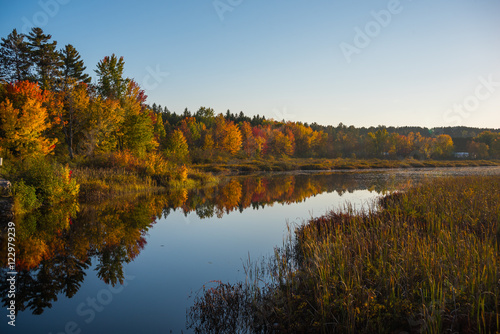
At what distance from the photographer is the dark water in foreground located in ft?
20.1

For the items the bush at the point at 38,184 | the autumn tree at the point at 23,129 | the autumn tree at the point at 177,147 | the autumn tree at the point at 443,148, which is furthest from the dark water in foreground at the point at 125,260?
the autumn tree at the point at 443,148

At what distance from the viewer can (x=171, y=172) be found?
2938cm

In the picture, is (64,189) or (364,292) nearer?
(364,292)

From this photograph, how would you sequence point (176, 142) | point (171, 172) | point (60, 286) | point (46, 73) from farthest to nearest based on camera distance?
point (176, 142) → point (46, 73) → point (171, 172) → point (60, 286)

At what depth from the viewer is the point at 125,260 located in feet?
31.1

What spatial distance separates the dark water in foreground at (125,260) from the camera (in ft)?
20.1

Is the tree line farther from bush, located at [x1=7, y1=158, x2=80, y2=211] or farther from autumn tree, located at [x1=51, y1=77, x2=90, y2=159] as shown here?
bush, located at [x1=7, y1=158, x2=80, y2=211]

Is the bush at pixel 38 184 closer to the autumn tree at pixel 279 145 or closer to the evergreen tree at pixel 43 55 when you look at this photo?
the evergreen tree at pixel 43 55

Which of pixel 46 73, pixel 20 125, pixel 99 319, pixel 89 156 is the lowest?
pixel 99 319

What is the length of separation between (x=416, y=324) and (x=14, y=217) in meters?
15.7

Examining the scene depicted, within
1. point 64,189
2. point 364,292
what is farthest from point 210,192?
point 364,292

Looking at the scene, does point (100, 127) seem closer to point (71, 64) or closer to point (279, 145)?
point (71, 64)

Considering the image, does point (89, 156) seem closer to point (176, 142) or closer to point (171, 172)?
point (171, 172)

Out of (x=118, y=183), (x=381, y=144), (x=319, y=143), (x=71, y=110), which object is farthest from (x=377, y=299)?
(x=381, y=144)
